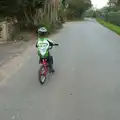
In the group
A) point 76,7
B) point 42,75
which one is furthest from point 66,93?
point 76,7

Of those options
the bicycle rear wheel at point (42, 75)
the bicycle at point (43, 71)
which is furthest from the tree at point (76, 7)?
the bicycle rear wheel at point (42, 75)

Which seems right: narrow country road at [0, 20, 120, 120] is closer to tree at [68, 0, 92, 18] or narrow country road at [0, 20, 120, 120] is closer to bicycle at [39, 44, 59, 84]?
bicycle at [39, 44, 59, 84]

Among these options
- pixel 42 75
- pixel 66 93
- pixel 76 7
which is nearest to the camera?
pixel 66 93

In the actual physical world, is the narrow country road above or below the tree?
above

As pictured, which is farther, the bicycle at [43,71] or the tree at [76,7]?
the tree at [76,7]

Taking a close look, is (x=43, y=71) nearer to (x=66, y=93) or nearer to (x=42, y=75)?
(x=42, y=75)

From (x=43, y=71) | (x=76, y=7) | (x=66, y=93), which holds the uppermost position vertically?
(x=43, y=71)

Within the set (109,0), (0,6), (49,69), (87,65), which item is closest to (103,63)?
(87,65)

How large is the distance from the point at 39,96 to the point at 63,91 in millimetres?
720

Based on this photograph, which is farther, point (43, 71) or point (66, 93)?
point (43, 71)

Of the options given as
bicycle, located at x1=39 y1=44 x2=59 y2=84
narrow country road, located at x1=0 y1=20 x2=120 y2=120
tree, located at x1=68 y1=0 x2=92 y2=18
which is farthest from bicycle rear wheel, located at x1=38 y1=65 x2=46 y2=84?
tree, located at x1=68 y1=0 x2=92 y2=18

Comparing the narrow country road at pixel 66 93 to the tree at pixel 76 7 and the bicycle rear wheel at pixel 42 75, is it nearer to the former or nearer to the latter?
the bicycle rear wheel at pixel 42 75

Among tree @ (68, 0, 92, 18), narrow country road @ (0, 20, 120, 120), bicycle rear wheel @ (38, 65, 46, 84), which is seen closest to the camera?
narrow country road @ (0, 20, 120, 120)

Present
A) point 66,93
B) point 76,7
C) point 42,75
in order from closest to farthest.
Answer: point 66,93 → point 42,75 → point 76,7
